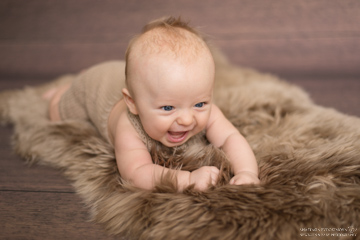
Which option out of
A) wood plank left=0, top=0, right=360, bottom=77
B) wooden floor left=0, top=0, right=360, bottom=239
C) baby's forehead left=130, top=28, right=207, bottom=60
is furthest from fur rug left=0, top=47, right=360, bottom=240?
wood plank left=0, top=0, right=360, bottom=77

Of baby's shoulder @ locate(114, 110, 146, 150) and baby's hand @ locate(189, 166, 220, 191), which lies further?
baby's shoulder @ locate(114, 110, 146, 150)

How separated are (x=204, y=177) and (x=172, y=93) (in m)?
0.21

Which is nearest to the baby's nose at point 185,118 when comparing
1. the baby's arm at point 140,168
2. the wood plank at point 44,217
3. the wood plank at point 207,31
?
the baby's arm at point 140,168

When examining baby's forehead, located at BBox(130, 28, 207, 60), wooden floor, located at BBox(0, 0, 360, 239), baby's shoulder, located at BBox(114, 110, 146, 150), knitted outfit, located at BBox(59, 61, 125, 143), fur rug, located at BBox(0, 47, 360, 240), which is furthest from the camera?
wooden floor, located at BBox(0, 0, 360, 239)

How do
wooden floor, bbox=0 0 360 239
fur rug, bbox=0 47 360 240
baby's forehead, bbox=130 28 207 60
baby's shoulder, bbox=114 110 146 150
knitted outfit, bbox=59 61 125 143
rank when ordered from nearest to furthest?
fur rug, bbox=0 47 360 240 < baby's forehead, bbox=130 28 207 60 < baby's shoulder, bbox=114 110 146 150 < knitted outfit, bbox=59 61 125 143 < wooden floor, bbox=0 0 360 239

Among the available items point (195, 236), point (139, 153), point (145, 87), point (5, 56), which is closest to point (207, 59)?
point (145, 87)

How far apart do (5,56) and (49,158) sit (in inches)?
62.5

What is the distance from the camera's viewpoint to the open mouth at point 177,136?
36.1 inches

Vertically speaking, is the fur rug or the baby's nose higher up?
the baby's nose

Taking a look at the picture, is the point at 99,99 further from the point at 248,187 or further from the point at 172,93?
the point at 248,187

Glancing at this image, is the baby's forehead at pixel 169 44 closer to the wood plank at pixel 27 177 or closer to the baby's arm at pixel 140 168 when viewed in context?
the baby's arm at pixel 140 168

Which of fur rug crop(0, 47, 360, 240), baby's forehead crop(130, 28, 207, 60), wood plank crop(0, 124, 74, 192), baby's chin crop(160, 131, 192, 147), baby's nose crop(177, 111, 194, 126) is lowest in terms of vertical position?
wood plank crop(0, 124, 74, 192)

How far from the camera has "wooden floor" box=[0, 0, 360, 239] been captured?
2.19 metres

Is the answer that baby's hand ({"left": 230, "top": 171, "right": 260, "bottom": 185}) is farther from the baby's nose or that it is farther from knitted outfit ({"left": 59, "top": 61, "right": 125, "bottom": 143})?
knitted outfit ({"left": 59, "top": 61, "right": 125, "bottom": 143})
